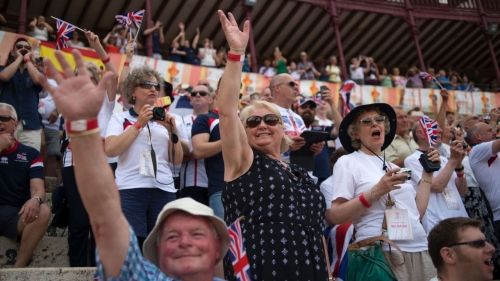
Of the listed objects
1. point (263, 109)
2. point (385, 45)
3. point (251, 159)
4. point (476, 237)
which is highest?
point (385, 45)

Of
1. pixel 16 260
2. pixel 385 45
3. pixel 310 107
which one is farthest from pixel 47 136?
pixel 385 45

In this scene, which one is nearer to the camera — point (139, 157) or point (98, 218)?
point (98, 218)

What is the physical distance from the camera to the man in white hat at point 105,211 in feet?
4.68

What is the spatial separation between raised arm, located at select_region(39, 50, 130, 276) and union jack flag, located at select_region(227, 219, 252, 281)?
490 mm

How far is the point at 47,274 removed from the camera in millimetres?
2791

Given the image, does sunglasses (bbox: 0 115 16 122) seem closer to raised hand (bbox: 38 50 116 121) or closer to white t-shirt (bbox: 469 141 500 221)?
raised hand (bbox: 38 50 116 121)

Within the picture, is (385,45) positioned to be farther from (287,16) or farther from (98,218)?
(98,218)

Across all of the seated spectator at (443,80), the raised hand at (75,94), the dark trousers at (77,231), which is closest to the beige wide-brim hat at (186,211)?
the raised hand at (75,94)

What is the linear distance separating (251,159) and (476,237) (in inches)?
47.1

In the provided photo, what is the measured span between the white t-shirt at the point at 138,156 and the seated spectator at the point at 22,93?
1.45m

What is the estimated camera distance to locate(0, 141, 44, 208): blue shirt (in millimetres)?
3520

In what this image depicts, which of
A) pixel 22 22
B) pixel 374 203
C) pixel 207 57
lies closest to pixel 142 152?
pixel 374 203

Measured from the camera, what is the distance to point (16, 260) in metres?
3.36

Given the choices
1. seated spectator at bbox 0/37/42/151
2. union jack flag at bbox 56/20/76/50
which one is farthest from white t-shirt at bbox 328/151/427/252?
union jack flag at bbox 56/20/76/50
